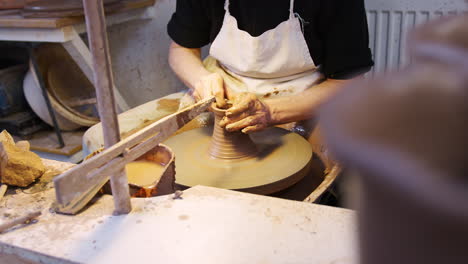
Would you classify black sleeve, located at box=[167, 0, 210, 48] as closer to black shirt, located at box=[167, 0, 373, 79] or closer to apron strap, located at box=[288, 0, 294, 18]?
black shirt, located at box=[167, 0, 373, 79]

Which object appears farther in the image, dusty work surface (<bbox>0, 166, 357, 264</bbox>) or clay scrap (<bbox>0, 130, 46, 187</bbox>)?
clay scrap (<bbox>0, 130, 46, 187</bbox>)

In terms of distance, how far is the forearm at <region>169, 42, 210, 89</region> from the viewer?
196 cm

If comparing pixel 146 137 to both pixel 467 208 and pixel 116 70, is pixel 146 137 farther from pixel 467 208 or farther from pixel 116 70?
pixel 116 70

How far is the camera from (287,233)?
81 centimetres

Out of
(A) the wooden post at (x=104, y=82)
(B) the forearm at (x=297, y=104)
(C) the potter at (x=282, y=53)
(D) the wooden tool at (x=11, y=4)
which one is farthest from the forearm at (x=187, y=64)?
(D) the wooden tool at (x=11, y=4)

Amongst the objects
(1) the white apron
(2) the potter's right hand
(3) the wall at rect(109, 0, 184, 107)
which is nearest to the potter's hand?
(2) the potter's right hand

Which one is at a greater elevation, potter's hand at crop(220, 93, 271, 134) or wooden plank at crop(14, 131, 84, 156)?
potter's hand at crop(220, 93, 271, 134)

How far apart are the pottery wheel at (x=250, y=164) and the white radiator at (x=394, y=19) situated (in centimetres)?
113

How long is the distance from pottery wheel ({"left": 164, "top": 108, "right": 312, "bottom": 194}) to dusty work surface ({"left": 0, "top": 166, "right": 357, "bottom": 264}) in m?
0.49

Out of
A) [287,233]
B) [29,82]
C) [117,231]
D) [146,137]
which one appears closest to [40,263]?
[117,231]

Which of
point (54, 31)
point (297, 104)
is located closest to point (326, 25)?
point (297, 104)

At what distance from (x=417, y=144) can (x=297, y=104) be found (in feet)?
4.84

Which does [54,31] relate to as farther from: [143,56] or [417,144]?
[417,144]

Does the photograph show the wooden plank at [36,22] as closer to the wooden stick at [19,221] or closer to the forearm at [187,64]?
the forearm at [187,64]
